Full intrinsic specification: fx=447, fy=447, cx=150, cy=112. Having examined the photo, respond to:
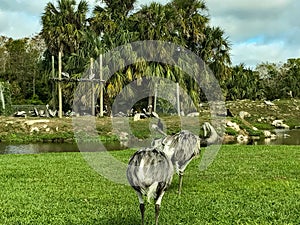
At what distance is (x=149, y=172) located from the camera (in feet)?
14.8

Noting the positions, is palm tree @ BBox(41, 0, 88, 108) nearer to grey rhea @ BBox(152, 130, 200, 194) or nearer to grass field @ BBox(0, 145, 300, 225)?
grass field @ BBox(0, 145, 300, 225)

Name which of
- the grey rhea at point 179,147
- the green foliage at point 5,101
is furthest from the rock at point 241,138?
the grey rhea at point 179,147

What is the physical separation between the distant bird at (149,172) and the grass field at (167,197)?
106 cm

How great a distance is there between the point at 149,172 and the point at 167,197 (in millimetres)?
2583

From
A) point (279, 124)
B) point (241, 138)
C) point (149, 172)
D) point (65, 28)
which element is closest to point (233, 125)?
point (241, 138)

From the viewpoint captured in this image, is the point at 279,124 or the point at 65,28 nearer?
the point at 65,28

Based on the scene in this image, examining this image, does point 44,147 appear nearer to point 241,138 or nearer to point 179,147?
point 241,138

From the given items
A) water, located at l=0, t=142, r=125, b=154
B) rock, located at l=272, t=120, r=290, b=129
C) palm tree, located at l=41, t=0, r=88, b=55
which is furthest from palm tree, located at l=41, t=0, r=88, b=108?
rock, located at l=272, t=120, r=290, b=129

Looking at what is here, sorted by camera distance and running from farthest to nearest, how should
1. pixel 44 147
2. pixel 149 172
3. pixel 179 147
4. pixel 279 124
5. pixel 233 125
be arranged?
pixel 279 124, pixel 233 125, pixel 44 147, pixel 179 147, pixel 149 172

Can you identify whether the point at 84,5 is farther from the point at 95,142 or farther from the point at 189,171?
the point at 189,171

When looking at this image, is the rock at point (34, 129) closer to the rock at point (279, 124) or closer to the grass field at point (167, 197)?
the grass field at point (167, 197)

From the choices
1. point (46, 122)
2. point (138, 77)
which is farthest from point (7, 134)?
point (138, 77)

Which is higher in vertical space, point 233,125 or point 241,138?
point 233,125

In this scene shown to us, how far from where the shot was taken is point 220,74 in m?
30.0
